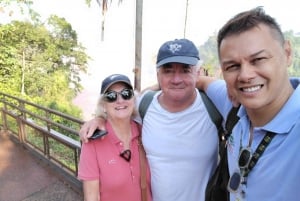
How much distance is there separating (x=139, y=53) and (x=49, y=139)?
104 inches

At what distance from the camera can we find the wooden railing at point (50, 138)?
11.9 ft

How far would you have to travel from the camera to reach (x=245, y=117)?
4.28 feet

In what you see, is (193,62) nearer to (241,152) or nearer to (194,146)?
(194,146)

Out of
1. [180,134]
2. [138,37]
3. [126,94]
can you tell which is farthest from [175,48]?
[138,37]

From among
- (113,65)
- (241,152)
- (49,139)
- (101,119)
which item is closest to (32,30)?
(49,139)

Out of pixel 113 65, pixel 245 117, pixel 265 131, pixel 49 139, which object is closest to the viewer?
pixel 265 131

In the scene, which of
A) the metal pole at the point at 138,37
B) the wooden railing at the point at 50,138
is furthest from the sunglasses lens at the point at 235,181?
the metal pole at the point at 138,37

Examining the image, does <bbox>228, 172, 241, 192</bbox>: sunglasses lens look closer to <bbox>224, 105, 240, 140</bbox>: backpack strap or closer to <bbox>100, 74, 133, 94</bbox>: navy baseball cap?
<bbox>224, 105, 240, 140</bbox>: backpack strap

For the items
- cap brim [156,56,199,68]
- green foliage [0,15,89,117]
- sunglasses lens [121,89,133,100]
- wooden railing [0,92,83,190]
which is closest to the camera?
cap brim [156,56,199,68]

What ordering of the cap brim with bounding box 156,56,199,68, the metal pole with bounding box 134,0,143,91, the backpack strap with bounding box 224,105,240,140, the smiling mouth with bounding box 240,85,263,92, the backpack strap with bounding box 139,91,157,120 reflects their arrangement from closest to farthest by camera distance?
the smiling mouth with bounding box 240,85,263,92
the backpack strap with bounding box 224,105,240,140
the cap brim with bounding box 156,56,199,68
the backpack strap with bounding box 139,91,157,120
the metal pole with bounding box 134,0,143,91

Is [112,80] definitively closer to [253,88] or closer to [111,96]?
[111,96]

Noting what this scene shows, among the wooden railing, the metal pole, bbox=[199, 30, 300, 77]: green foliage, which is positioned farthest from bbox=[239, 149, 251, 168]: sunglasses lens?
the metal pole

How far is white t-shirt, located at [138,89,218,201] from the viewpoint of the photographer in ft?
5.86

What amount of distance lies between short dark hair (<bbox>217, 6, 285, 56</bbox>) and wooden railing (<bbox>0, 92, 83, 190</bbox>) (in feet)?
7.49
